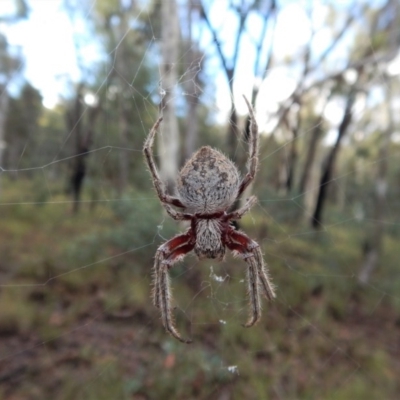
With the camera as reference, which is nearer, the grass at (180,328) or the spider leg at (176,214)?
the spider leg at (176,214)

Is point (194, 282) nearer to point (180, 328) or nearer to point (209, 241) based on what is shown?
point (180, 328)

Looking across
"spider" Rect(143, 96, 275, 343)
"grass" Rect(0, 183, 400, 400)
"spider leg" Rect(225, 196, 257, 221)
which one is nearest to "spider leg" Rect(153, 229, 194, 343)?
"spider" Rect(143, 96, 275, 343)

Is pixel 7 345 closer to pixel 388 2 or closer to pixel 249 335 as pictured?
pixel 249 335

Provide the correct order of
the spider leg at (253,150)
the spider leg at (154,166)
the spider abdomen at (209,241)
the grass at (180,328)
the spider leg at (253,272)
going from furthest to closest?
1. the grass at (180,328)
2. the spider abdomen at (209,241)
3. the spider leg at (253,272)
4. the spider leg at (253,150)
5. the spider leg at (154,166)

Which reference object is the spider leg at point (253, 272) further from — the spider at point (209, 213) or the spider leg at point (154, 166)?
the spider leg at point (154, 166)

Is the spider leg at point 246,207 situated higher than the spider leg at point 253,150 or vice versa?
the spider leg at point 253,150

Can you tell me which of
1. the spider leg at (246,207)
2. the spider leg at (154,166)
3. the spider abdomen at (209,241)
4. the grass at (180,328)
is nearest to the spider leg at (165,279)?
the spider abdomen at (209,241)

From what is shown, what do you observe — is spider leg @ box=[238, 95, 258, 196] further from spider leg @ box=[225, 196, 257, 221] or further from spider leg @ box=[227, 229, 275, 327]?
spider leg @ box=[227, 229, 275, 327]

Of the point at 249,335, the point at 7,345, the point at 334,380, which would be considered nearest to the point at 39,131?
the point at 7,345
